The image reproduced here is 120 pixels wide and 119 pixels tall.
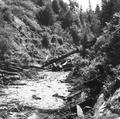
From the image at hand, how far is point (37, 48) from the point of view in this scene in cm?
6225

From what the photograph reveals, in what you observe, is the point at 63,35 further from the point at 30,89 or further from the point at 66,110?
the point at 66,110

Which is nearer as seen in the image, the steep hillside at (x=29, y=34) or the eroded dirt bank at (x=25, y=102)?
the eroded dirt bank at (x=25, y=102)

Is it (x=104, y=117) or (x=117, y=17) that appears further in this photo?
(x=117, y=17)

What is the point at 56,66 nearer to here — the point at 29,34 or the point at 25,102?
the point at 29,34

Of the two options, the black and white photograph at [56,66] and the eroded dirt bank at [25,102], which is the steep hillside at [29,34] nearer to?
the black and white photograph at [56,66]

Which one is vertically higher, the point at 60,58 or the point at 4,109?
the point at 60,58

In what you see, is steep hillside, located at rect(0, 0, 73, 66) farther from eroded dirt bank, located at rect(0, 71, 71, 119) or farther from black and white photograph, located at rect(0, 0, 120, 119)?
eroded dirt bank, located at rect(0, 71, 71, 119)

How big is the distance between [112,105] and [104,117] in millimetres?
1039

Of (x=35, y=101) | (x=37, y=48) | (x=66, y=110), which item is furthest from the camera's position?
(x=37, y=48)

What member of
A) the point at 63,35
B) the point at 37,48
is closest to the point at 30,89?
the point at 37,48

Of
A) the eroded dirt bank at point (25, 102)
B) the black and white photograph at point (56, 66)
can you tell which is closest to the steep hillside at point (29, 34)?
the black and white photograph at point (56, 66)

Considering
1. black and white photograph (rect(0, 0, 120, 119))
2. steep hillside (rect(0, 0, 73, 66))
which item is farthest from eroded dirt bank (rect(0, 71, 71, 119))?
steep hillside (rect(0, 0, 73, 66))

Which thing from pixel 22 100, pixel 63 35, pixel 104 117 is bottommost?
pixel 104 117

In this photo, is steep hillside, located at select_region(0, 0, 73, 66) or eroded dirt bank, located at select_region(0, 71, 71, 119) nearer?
eroded dirt bank, located at select_region(0, 71, 71, 119)
